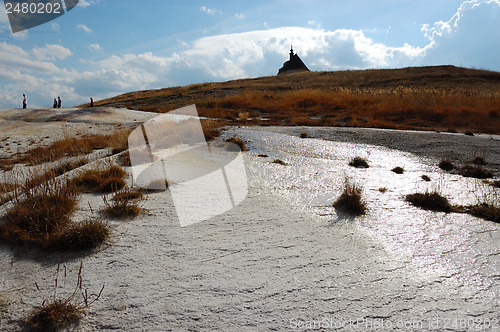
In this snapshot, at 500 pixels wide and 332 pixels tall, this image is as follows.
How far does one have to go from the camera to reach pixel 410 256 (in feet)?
9.30

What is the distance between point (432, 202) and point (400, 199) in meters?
0.38

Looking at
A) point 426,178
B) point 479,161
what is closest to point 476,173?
point 479,161

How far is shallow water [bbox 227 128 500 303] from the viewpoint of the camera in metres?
2.77

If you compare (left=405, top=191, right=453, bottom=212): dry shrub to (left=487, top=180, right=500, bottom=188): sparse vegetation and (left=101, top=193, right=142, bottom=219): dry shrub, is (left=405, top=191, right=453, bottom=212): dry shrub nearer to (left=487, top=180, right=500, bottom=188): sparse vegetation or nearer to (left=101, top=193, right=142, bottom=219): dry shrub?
(left=487, top=180, right=500, bottom=188): sparse vegetation

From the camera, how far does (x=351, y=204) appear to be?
3859 mm

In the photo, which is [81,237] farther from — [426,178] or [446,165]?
[446,165]

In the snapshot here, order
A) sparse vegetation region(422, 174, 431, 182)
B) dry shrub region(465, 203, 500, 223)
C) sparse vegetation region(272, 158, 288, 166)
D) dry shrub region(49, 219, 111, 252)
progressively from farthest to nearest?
1. sparse vegetation region(272, 158, 288, 166)
2. sparse vegetation region(422, 174, 431, 182)
3. dry shrub region(465, 203, 500, 223)
4. dry shrub region(49, 219, 111, 252)

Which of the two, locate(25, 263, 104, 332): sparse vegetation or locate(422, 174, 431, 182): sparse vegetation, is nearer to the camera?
locate(25, 263, 104, 332): sparse vegetation

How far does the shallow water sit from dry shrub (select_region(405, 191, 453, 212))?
16cm

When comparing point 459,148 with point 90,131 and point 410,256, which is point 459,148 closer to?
point 410,256

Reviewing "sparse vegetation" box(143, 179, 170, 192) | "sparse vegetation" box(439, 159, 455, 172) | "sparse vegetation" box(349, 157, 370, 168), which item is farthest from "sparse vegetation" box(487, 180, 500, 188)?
"sparse vegetation" box(143, 179, 170, 192)

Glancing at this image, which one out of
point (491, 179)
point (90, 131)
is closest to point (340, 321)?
point (491, 179)

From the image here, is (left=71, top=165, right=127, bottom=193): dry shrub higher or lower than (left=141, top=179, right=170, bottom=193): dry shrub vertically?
higher

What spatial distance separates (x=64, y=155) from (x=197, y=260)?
6.15 m
